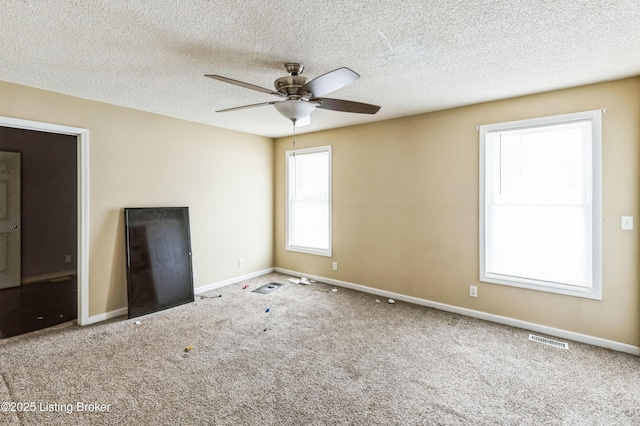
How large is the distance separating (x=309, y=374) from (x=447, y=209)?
2.54m

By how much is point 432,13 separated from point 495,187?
7.62ft

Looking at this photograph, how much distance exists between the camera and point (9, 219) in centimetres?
459

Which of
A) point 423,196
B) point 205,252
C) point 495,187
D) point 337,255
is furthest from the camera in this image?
point 337,255

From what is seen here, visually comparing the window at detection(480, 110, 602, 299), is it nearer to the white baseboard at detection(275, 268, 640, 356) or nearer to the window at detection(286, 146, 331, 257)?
the white baseboard at detection(275, 268, 640, 356)

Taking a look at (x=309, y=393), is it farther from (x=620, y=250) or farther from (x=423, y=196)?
(x=620, y=250)

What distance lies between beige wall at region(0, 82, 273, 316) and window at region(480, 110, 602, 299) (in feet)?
11.7

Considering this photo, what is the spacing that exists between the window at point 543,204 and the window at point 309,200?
2341mm

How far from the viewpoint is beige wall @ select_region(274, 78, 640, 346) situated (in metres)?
2.78

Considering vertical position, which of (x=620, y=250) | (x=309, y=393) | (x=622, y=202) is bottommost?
(x=309, y=393)

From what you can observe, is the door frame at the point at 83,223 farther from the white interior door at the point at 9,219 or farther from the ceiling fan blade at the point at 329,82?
the ceiling fan blade at the point at 329,82

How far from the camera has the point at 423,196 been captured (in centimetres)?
395

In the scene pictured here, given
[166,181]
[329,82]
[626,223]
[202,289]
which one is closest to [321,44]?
[329,82]

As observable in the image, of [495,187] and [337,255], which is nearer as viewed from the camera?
[495,187]

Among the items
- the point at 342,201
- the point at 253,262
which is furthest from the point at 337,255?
the point at 253,262
